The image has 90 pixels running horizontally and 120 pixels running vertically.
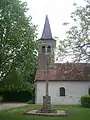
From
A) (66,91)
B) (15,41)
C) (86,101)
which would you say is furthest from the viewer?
(66,91)

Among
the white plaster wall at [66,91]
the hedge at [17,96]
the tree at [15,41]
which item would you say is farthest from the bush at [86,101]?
the tree at [15,41]

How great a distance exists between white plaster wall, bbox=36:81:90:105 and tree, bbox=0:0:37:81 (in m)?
22.8

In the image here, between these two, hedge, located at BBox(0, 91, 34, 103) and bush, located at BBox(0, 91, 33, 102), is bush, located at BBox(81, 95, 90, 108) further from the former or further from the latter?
bush, located at BBox(0, 91, 33, 102)

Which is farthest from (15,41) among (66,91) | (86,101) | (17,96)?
(17,96)

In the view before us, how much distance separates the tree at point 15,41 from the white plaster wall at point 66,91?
22.8 meters

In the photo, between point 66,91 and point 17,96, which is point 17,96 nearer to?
point 17,96

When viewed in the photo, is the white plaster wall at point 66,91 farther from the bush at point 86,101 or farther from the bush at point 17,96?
the bush at point 17,96

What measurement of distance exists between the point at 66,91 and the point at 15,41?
998 inches

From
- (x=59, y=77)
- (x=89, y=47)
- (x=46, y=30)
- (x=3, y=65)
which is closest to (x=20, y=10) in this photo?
(x=3, y=65)

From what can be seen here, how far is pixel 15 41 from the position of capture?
2069 cm

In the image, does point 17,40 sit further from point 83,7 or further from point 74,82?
point 74,82

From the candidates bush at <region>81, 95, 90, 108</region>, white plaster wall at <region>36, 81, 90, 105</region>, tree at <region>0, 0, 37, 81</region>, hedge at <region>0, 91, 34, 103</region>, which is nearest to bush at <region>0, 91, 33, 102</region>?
hedge at <region>0, 91, 34, 103</region>

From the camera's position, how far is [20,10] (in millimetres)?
21672

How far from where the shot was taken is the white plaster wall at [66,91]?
44250 millimetres
